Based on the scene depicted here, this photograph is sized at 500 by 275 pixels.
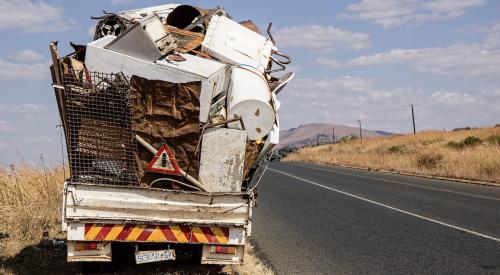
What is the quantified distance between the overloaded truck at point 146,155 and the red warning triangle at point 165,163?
0.03 ft

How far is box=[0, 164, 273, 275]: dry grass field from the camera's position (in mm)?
7414

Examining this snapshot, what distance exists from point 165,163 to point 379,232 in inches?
226

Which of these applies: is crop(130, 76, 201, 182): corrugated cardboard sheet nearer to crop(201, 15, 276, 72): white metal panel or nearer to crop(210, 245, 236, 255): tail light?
crop(210, 245, 236, 255): tail light

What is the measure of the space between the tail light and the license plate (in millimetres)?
424

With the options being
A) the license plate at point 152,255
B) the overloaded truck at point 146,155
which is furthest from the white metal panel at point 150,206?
the license plate at point 152,255

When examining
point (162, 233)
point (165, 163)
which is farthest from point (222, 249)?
point (165, 163)

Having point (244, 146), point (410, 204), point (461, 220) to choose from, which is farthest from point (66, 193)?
point (410, 204)

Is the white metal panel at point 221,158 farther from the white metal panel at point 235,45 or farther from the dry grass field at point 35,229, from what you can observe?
the white metal panel at point 235,45

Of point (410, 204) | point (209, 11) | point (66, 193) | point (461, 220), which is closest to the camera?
point (66, 193)

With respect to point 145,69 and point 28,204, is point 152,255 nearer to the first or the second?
point 145,69

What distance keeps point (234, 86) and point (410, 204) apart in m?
9.73

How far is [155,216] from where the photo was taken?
6.02 meters

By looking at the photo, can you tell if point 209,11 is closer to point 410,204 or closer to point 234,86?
point 234,86

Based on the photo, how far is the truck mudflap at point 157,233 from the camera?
5.82 meters
